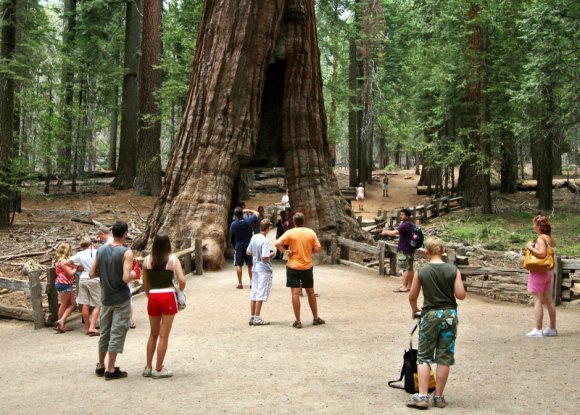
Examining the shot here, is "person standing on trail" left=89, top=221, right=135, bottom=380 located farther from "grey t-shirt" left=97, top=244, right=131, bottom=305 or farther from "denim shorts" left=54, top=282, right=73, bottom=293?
"denim shorts" left=54, top=282, right=73, bottom=293

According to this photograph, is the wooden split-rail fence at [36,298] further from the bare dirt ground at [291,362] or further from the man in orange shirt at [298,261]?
the man in orange shirt at [298,261]

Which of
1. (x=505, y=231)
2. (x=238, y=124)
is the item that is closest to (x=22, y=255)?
(x=238, y=124)

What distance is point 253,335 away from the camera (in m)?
9.32

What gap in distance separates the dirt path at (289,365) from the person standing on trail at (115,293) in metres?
0.38

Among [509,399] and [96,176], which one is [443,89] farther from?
[509,399]

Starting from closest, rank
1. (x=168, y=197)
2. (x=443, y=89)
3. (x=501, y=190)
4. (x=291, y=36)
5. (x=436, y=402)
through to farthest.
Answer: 1. (x=436, y=402)
2. (x=168, y=197)
3. (x=291, y=36)
4. (x=443, y=89)
5. (x=501, y=190)

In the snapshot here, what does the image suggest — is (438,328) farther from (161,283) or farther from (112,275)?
(112,275)

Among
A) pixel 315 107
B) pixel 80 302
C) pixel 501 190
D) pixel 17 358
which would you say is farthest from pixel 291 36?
pixel 501 190

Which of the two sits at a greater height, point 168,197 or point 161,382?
point 168,197

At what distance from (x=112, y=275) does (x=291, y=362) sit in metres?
2.42

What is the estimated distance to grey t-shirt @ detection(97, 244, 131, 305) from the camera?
6.99m

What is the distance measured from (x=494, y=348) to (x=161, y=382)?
14.8 ft

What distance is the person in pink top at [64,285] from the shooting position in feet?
32.6

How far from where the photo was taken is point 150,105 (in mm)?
27516
